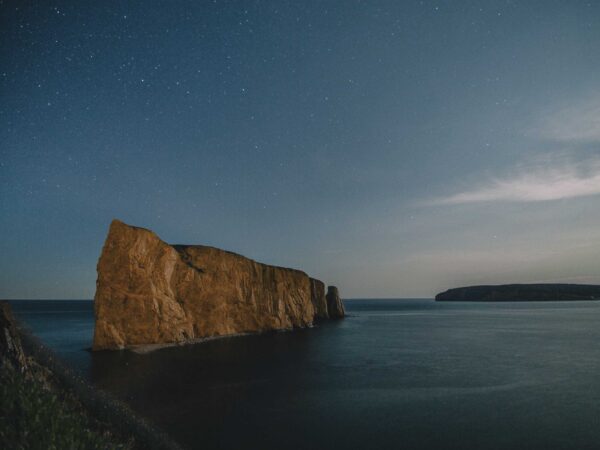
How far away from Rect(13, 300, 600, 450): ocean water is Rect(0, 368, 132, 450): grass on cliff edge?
29.2ft

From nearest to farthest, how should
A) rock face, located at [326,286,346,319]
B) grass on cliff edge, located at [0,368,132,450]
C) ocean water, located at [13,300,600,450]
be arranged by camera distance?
grass on cliff edge, located at [0,368,132,450], ocean water, located at [13,300,600,450], rock face, located at [326,286,346,319]

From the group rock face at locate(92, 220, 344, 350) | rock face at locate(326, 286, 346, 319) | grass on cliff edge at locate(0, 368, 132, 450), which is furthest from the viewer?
rock face at locate(326, 286, 346, 319)

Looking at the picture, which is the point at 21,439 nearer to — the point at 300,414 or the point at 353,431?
the point at 353,431

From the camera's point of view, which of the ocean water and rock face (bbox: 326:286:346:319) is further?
rock face (bbox: 326:286:346:319)

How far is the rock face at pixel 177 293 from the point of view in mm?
34562

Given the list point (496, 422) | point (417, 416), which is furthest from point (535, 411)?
point (417, 416)

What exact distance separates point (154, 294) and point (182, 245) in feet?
45.5

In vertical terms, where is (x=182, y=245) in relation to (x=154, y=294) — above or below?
above

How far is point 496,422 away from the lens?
48.8 feet

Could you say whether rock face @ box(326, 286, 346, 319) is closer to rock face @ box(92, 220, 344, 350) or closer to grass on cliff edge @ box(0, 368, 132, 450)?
rock face @ box(92, 220, 344, 350)

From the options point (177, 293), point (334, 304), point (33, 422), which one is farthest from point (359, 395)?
point (334, 304)

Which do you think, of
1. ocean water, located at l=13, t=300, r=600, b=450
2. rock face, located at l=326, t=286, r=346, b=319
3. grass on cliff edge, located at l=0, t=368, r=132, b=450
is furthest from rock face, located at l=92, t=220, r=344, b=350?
rock face, located at l=326, t=286, r=346, b=319

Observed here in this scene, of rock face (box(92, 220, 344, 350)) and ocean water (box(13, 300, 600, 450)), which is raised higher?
rock face (box(92, 220, 344, 350))

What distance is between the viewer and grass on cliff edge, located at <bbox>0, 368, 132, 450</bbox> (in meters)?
3.95
